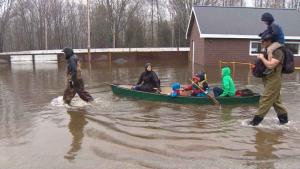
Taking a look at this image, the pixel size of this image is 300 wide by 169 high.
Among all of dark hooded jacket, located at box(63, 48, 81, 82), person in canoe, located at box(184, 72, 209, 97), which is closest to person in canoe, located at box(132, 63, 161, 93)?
person in canoe, located at box(184, 72, 209, 97)

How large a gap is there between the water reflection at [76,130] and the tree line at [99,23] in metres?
34.6

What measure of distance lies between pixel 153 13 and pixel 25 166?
156 feet

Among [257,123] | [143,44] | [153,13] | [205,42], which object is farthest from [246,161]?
[153,13]

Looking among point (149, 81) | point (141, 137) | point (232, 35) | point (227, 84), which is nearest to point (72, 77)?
point (149, 81)

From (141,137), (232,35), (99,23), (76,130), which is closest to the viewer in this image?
(141,137)

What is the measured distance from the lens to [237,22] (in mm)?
25812

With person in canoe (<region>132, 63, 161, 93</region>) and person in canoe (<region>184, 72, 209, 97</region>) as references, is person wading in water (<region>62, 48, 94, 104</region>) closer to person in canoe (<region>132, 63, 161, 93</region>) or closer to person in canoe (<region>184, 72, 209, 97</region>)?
person in canoe (<region>132, 63, 161, 93</region>)

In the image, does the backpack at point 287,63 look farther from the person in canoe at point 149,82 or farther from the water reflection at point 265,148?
the person in canoe at point 149,82

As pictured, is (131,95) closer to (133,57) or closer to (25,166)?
(25,166)

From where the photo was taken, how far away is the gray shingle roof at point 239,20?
24.8 m

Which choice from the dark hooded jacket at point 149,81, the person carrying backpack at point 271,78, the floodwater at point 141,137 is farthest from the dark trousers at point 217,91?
the person carrying backpack at point 271,78

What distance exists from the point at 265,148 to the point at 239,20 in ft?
68.8

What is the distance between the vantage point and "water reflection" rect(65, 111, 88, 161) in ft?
20.3

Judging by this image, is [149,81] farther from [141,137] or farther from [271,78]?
[271,78]
